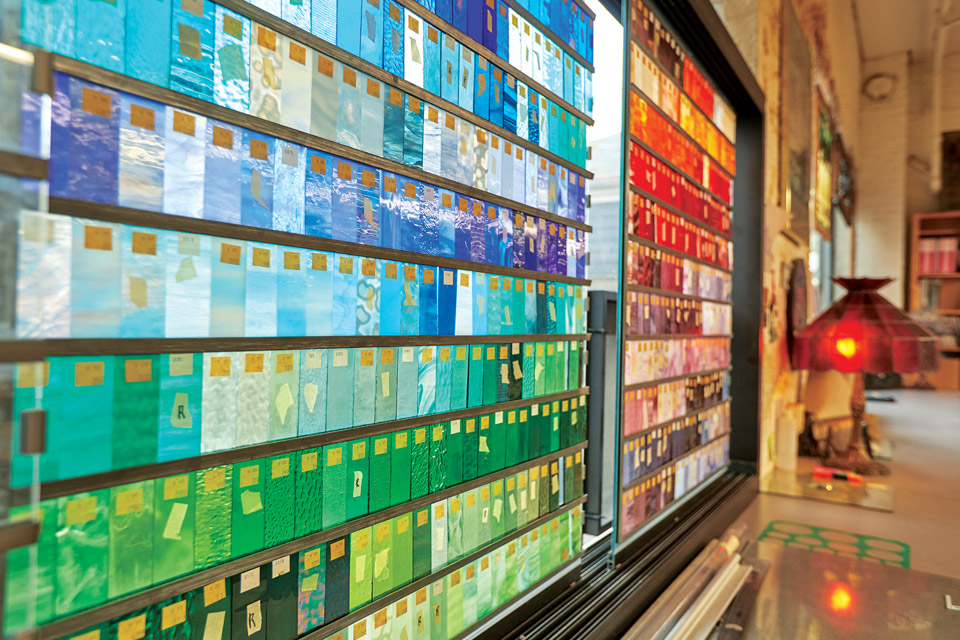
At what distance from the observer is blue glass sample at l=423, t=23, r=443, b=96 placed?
1.10m

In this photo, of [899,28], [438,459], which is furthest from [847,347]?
[899,28]

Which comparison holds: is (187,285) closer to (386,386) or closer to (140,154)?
(140,154)

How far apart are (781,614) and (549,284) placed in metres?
1.37

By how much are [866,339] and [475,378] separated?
3.00m

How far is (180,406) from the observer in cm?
73

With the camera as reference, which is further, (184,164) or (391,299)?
(391,299)

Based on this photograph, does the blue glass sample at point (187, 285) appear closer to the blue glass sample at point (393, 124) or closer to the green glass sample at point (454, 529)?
the blue glass sample at point (393, 124)

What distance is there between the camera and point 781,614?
1.90 m

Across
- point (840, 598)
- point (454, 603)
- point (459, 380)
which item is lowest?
point (840, 598)

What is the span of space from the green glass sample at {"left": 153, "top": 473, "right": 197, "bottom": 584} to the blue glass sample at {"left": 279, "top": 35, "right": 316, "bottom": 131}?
0.51 metres

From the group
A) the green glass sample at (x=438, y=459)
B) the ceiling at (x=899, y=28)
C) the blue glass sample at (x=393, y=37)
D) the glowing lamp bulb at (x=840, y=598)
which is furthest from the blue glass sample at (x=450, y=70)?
the ceiling at (x=899, y=28)

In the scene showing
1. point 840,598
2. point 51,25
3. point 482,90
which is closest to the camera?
point 51,25

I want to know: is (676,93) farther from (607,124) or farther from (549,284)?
(549,284)

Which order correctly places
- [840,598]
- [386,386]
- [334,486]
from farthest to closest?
1. [840,598]
2. [386,386]
3. [334,486]
